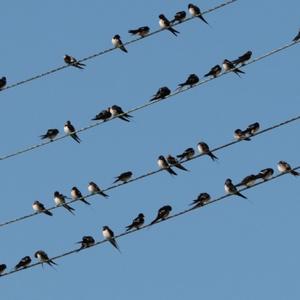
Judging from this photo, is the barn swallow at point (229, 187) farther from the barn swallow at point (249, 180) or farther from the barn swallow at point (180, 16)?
the barn swallow at point (180, 16)

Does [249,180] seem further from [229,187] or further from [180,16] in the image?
[180,16]

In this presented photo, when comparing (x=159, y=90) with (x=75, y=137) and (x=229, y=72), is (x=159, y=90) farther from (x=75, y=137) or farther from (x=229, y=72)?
(x=229, y=72)

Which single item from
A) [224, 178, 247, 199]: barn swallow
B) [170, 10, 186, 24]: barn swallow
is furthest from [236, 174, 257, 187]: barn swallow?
[170, 10, 186, 24]: barn swallow

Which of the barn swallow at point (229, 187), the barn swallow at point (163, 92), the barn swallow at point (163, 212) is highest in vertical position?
the barn swallow at point (163, 92)

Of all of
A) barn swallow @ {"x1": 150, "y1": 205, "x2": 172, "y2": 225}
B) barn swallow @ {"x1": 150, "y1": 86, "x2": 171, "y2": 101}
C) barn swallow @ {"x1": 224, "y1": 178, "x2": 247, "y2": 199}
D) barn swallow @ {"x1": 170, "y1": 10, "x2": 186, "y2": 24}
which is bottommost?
barn swallow @ {"x1": 224, "y1": 178, "x2": 247, "y2": 199}

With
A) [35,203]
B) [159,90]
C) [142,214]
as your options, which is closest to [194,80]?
[159,90]

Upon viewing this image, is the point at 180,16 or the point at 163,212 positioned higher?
the point at 180,16

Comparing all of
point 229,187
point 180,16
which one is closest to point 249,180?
point 229,187

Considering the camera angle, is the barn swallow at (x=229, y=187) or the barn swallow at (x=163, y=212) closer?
the barn swallow at (x=229, y=187)

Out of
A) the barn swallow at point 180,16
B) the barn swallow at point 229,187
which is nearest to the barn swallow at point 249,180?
the barn swallow at point 229,187

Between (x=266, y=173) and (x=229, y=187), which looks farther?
(x=266, y=173)

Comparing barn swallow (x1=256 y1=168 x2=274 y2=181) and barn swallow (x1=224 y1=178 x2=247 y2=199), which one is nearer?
barn swallow (x1=224 y1=178 x2=247 y2=199)

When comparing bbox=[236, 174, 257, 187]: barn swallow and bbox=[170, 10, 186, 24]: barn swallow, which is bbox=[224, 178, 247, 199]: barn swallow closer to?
bbox=[236, 174, 257, 187]: barn swallow

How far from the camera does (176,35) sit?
104ft
